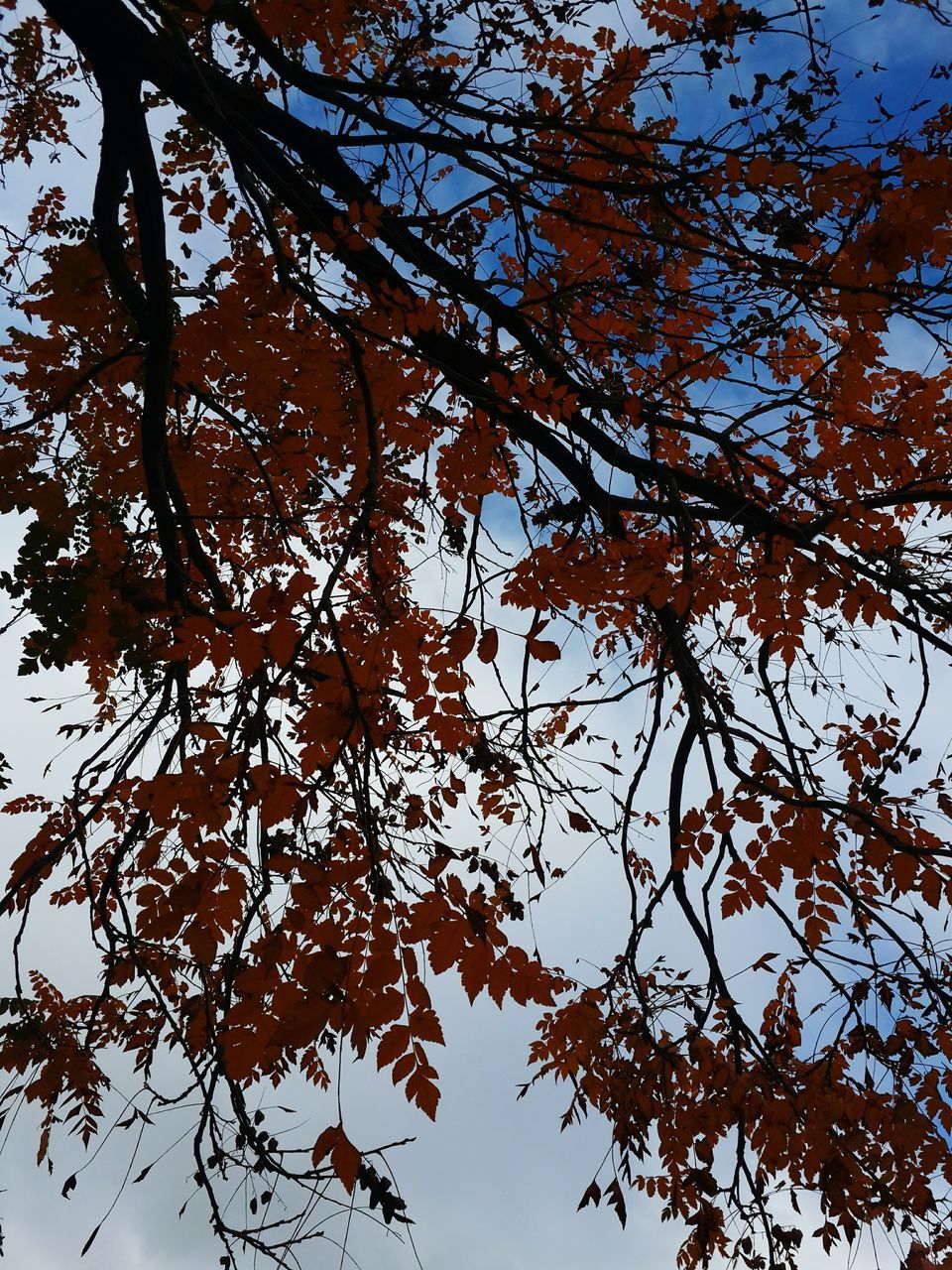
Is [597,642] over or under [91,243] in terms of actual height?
over

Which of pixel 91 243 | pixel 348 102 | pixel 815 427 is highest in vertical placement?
pixel 815 427

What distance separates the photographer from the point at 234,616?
106 inches

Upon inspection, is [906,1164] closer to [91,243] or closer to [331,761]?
[331,761]

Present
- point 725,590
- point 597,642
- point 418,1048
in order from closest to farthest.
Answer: point 418,1048, point 725,590, point 597,642

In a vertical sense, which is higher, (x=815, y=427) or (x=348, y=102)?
(x=815, y=427)

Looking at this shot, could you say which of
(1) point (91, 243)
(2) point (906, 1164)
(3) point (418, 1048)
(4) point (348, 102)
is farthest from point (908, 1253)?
(1) point (91, 243)

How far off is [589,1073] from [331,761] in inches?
116

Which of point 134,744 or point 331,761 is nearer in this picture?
point 331,761

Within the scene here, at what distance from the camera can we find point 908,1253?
3.79m

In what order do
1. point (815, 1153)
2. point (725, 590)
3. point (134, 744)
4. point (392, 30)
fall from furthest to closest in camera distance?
point (392, 30), point (725, 590), point (134, 744), point (815, 1153)

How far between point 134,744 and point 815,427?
5884mm

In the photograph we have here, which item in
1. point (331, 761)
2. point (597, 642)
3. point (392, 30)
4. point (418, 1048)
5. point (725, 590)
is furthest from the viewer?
point (597, 642)

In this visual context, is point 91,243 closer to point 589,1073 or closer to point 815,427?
point 815,427

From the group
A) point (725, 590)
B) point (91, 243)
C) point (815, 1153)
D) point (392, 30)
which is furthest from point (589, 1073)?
point (392, 30)
